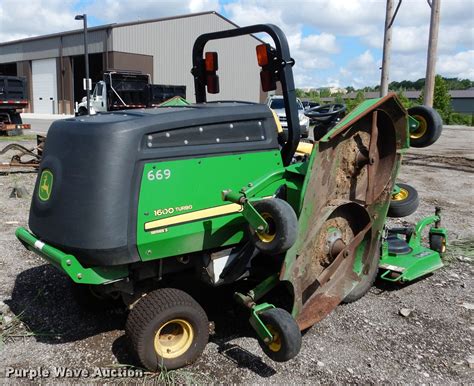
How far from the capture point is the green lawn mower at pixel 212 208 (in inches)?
108

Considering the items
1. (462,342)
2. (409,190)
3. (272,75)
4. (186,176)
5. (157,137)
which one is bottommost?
(462,342)

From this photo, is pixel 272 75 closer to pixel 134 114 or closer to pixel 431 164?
pixel 134 114

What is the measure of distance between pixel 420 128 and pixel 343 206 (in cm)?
103

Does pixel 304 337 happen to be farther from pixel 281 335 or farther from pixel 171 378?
pixel 171 378

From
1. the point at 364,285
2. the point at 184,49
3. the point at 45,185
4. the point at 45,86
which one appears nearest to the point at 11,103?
the point at 45,185

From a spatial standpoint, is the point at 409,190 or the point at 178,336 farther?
the point at 409,190

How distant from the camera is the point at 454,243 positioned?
17.6 feet

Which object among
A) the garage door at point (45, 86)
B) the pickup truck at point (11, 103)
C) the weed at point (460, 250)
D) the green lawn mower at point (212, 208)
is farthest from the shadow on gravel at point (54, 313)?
the garage door at point (45, 86)

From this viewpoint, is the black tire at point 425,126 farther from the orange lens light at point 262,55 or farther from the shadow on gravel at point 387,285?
the orange lens light at point 262,55

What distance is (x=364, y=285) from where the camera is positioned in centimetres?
395

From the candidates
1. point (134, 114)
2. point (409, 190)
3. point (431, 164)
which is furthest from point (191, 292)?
point (431, 164)

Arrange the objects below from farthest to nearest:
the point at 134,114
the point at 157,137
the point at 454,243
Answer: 1. the point at 454,243
2. the point at 134,114
3. the point at 157,137

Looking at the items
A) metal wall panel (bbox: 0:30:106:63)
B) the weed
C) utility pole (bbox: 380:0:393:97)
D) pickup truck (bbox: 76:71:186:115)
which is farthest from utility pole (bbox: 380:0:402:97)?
metal wall panel (bbox: 0:30:106:63)

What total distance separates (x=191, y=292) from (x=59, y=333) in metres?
0.98
